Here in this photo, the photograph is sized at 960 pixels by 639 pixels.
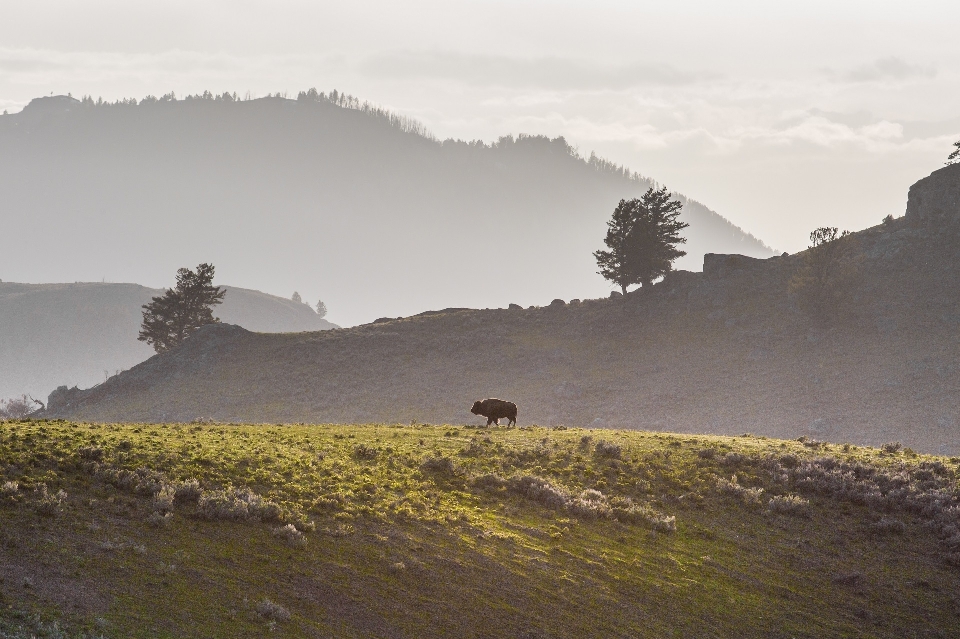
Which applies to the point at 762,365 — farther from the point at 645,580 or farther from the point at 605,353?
the point at 645,580

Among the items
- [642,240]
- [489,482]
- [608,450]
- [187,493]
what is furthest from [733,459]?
[642,240]

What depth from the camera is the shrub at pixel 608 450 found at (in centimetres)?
3090

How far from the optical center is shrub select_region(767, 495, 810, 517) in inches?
1053

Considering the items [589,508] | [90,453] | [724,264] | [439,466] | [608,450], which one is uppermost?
[724,264]

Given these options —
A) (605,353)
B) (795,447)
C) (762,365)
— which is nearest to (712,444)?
(795,447)

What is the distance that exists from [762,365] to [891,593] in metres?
58.6

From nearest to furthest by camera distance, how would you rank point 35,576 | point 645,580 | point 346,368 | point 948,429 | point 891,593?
point 35,576, point 645,580, point 891,593, point 948,429, point 346,368

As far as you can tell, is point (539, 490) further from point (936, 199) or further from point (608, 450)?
point (936, 199)

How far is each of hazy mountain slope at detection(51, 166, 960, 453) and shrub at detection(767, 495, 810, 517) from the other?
41098 mm

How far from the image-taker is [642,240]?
323 feet

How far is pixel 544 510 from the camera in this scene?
24.5m

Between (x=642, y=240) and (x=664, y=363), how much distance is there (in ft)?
72.0

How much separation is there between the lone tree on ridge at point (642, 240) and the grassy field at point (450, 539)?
68999 millimetres

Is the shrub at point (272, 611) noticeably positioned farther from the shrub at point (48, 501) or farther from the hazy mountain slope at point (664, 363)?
the hazy mountain slope at point (664, 363)
